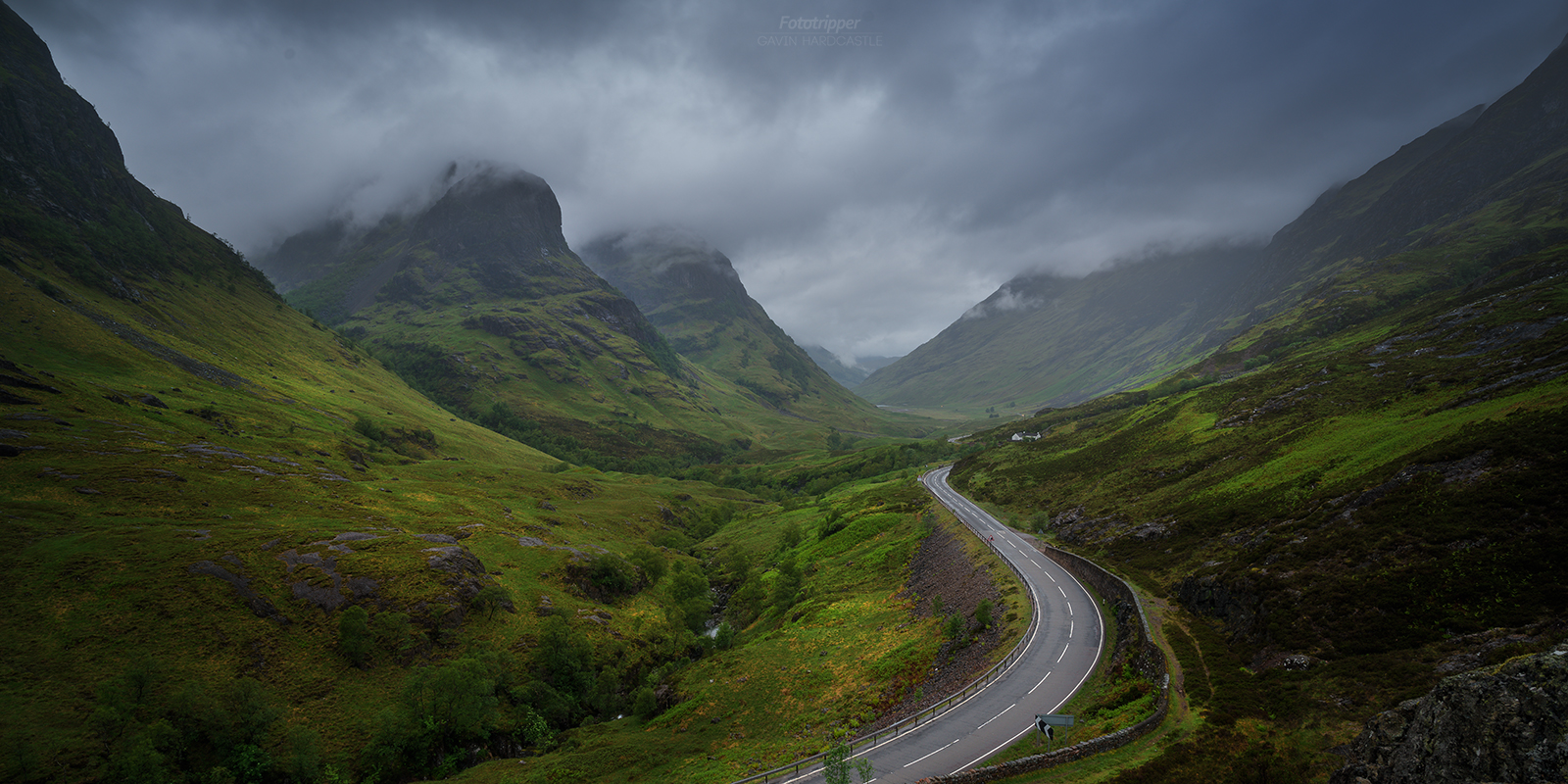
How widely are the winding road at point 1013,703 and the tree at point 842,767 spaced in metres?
0.83

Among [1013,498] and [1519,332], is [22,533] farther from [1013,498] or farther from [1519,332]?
[1519,332]

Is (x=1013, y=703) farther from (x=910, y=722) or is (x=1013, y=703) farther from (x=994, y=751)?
(x=910, y=722)

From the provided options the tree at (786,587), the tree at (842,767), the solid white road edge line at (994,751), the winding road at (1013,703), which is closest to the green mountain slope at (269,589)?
the tree at (786,587)

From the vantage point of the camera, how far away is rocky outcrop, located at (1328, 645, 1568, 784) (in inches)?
616

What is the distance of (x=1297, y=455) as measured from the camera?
60.0m

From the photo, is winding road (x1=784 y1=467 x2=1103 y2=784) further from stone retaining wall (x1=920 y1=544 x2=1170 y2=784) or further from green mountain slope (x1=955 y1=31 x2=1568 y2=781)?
green mountain slope (x1=955 y1=31 x2=1568 y2=781)

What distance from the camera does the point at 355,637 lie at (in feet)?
184

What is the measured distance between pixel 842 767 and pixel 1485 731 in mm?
22668

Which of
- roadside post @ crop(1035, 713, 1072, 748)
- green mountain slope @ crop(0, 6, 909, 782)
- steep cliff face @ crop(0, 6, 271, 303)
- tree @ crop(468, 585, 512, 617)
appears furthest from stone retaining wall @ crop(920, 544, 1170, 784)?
steep cliff face @ crop(0, 6, 271, 303)

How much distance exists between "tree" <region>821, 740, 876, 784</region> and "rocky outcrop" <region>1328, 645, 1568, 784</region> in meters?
20.0

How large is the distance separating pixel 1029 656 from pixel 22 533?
98150mm

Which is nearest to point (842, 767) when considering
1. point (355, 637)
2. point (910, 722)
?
point (910, 722)


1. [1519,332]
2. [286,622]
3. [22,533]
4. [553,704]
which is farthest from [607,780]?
[1519,332]

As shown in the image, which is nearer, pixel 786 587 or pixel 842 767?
pixel 842 767
